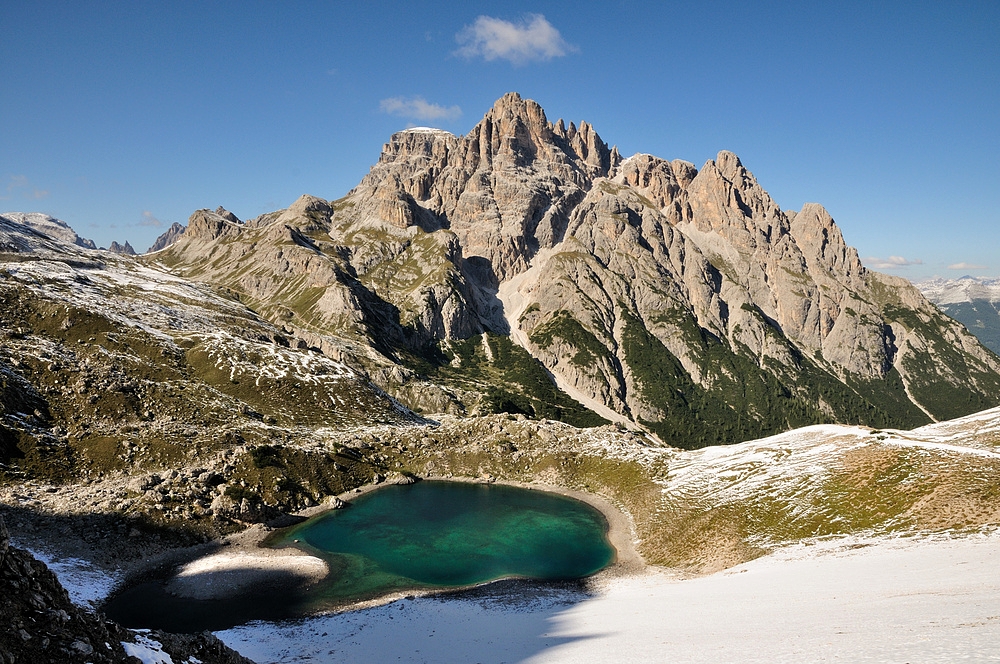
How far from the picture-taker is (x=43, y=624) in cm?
2238

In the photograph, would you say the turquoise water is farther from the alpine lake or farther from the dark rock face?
the dark rock face

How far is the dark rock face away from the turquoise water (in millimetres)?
45897

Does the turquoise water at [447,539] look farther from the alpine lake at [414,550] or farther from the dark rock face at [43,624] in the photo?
the dark rock face at [43,624]

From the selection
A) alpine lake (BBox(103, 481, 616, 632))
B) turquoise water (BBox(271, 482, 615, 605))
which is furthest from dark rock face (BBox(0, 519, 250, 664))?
turquoise water (BBox(271, 482, 615, 605))

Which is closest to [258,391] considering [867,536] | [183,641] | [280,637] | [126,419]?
[126,419]

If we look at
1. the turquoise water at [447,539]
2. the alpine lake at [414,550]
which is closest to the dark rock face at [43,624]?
the alpine lake at [414,550]

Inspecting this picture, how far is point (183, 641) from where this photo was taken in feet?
109

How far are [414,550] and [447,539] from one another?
717cm

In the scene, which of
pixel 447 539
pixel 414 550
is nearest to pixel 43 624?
pixel 414 550

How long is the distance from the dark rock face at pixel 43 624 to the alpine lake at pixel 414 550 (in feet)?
135

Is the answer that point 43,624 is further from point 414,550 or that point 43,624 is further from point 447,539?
point 447,539

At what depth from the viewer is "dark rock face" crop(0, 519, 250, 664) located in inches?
814

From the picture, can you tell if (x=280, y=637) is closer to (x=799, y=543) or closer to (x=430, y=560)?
(x=430, y=560)

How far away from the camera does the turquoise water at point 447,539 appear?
7625cm
